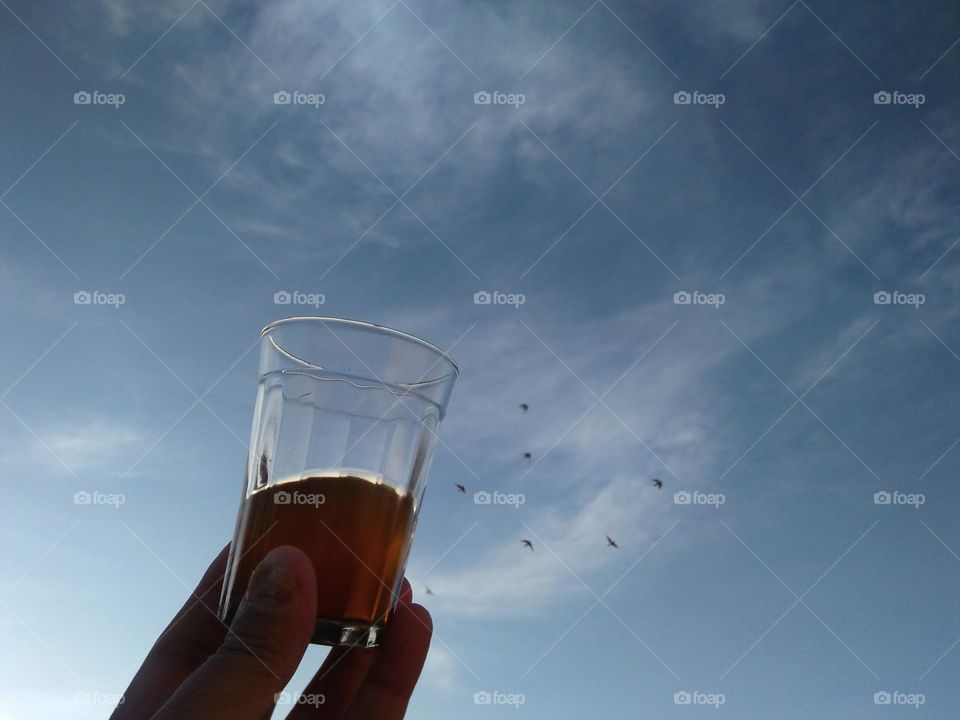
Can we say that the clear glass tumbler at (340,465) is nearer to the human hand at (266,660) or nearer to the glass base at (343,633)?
the glass base at (343,633)

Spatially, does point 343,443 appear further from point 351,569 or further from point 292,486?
point 351,569

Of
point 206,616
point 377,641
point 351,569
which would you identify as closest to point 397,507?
point 351,569

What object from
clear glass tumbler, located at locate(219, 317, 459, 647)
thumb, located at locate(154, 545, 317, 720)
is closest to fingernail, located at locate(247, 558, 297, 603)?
thumb, located at locate(154, 545, 317, 720)

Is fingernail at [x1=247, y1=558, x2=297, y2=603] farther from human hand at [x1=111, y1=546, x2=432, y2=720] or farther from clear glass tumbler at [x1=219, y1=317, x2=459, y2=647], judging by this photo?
clear glass tumbler at [x1=219, y1=317, x2=459, y2=647]

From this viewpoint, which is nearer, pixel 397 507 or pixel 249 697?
pixel 249 697

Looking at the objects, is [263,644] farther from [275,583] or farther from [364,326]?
[364,326]

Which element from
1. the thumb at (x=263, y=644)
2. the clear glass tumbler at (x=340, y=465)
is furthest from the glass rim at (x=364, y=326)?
the thumb at (x=263, y=644)

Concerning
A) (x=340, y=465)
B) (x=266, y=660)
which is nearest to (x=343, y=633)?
(x=266, y=660)
